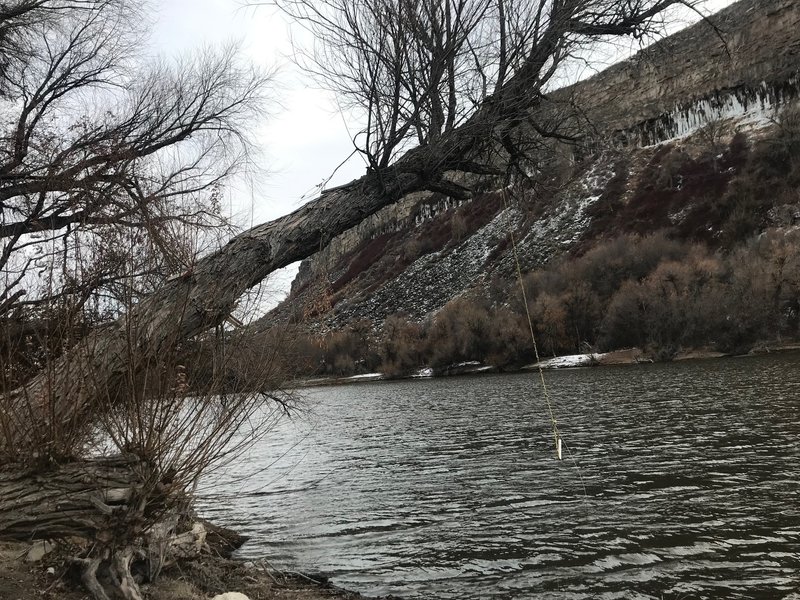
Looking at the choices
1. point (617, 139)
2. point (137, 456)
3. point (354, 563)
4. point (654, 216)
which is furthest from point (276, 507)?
point (654, 216)

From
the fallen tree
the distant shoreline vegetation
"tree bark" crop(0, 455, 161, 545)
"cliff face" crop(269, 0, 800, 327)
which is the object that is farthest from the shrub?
"tree bark" crop(0, 455, 161, 545)

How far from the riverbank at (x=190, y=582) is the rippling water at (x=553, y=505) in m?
0.60

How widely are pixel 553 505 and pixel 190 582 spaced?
640cm

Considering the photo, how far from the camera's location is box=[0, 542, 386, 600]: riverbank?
4.96 metres

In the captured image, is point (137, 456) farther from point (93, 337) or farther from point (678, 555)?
point (678, 555)

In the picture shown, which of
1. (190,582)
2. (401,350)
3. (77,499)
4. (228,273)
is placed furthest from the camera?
(401,350)

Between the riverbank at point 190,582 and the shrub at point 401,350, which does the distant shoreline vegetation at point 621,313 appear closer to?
the shrub at point 401,350

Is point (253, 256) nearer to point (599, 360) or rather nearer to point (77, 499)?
point (77, 499)

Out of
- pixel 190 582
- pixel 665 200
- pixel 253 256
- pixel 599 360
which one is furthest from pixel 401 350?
pixel 253 256

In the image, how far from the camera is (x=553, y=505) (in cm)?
1056

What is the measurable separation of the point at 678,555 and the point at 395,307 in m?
93.7

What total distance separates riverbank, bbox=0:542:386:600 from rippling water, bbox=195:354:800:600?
1.98ft

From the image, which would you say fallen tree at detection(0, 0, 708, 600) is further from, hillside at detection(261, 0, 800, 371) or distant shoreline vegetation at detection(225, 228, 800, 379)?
distant shoreline vegetation at detection(225, 228, 800, 379)

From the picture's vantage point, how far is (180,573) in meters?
6.69
